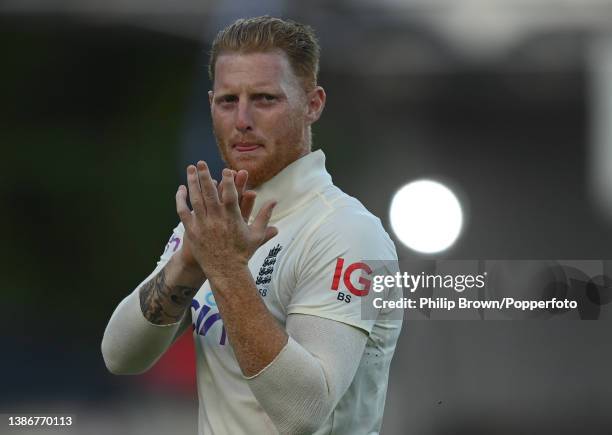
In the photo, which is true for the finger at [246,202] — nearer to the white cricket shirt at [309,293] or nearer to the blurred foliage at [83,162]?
the white cricket shirt at [309,293]

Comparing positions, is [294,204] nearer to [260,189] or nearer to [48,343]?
[260,189]

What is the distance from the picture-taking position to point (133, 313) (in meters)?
2.60

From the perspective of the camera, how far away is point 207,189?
213 centimetres

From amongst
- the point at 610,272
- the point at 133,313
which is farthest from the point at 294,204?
the point at 610,272

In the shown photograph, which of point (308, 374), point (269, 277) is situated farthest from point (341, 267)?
point (308, 374)

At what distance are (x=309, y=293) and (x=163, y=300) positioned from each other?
1.48 feet

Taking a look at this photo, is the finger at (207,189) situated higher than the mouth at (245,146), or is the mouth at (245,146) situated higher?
the mouth at (245,146)

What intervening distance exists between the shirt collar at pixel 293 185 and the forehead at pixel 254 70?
0.27 metres

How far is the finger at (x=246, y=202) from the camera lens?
2223mm

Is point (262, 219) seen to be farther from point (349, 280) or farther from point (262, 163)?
point (262, 163)

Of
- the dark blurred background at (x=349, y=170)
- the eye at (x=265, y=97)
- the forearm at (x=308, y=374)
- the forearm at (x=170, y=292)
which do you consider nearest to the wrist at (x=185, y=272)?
the forearm at (x=170, y=292)

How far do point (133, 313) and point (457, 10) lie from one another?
5.45 meters

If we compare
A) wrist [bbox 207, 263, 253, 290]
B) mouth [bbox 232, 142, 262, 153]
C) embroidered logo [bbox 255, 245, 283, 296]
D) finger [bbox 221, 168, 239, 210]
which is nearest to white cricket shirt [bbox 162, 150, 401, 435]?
embroidered logo [bbox 255, 245, 283, 296]

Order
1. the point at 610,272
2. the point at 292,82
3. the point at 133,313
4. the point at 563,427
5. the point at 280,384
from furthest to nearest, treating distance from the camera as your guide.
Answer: the point at 563,427
the point at 610,272
the point at 292,82
the point at 133,313
the point at 280,384
